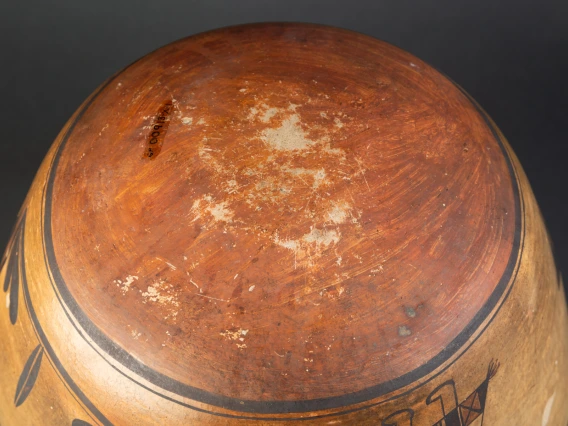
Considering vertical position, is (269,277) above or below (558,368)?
below

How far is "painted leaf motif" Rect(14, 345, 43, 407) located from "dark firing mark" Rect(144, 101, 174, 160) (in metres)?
0.47

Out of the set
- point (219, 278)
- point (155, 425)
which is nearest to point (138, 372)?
point (155, 425)

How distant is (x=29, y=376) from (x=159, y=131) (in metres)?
0.59

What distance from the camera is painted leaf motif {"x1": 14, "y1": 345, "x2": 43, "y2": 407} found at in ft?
5.13

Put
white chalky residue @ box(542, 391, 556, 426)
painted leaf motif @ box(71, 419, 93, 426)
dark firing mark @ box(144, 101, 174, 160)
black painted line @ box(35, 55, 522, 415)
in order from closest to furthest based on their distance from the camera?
black painted line @ box(35, 55, 522, 415), painted leaf motif @ box(71, 419, 93, 426), dark firing mark @ box(144, 101, 174, 160), white chalky residue @ box(542, 391, 556, 426)

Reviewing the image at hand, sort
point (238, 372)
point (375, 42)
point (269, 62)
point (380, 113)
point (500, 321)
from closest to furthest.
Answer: point (238, 372)
point (500, 321)
point (380, 113)
point (269, 62)
point (375, 42)

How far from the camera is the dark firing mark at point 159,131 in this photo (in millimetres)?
1586

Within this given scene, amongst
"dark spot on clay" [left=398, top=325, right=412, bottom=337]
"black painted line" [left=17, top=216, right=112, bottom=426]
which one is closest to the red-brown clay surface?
"dark spot on clay" [left=398, top=325, right=412, bottom=337]

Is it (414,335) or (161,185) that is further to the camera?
(161,185)

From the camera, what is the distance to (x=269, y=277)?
140cm

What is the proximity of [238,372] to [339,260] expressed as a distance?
0.91 feet

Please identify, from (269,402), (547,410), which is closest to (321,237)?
(269,402)

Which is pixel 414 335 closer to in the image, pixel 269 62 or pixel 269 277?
pixel 269 277

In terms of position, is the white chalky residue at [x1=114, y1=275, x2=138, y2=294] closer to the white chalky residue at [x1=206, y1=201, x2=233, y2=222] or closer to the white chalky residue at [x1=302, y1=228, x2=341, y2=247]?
the white chalky residue at [x1=206, y1=201, x2=233, y2=222]
